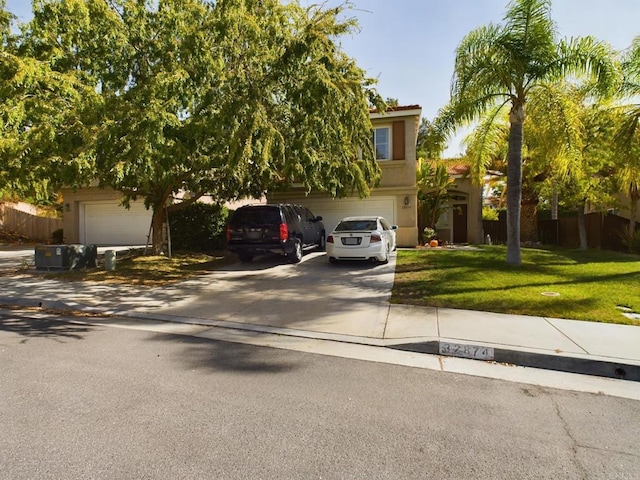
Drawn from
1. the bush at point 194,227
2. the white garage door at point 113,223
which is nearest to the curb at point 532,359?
the bush at point 194,227

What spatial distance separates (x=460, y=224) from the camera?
20984 millimetres

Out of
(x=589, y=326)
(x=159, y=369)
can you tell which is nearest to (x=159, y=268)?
(x=159, y=369)

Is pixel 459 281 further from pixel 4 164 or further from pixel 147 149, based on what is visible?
pixel 4 164

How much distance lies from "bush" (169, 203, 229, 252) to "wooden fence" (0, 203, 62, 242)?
11.9 metres

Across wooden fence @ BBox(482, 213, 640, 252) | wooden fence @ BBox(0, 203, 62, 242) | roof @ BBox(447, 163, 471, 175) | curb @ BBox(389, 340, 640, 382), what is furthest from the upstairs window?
wooden fence @ BBox(0, 203, 62, 242)

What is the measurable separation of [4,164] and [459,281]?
9.54 meters

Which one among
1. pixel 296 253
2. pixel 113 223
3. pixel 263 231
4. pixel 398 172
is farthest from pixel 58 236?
pixel 398 172

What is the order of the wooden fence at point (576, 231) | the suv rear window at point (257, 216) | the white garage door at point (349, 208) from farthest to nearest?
the wooden fence at point (576, 231) < the white garage door at point (349, 208) < the suv rear window at point (257, 216)

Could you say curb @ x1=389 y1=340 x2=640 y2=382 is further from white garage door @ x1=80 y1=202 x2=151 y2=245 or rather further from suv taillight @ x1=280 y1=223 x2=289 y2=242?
white garage door @ x1=80 y1=202 x2=151 y2=245

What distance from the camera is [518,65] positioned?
9953mm

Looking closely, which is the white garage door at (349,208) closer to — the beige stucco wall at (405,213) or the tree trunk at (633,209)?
the beige stucco wall at (405,213)

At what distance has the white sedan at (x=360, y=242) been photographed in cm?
1151

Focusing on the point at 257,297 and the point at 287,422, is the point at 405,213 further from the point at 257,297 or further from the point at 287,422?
the point at 287,422

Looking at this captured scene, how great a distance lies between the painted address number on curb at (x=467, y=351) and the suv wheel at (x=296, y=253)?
7461 millimetres
